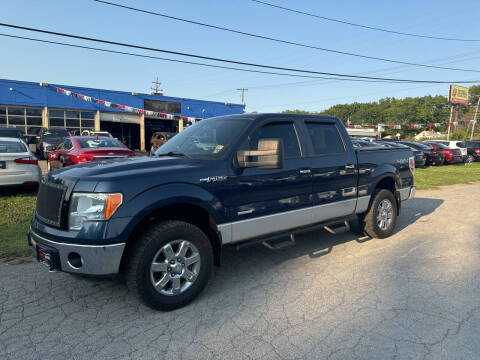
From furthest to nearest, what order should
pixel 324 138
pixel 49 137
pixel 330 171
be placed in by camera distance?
pixel 49 137 → pixel 324 138 → pixel 330 171

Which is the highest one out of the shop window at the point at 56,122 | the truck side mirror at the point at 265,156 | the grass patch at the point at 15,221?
the shop window at the point at 56,122

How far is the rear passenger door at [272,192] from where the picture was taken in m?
3.82

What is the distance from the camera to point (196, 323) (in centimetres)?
315

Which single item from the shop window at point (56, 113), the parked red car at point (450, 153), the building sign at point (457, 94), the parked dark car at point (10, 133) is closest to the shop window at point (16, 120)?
the shop window at point (56, 113)

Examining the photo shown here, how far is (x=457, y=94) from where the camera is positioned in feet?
157

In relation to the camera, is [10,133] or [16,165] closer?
[16,165]

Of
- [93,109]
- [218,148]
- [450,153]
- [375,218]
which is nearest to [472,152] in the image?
[450,153]

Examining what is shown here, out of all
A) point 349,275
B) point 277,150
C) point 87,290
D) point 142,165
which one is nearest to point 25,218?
point 87,290

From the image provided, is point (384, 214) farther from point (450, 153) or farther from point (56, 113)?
point (56, 113)

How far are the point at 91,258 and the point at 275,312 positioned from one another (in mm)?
1755

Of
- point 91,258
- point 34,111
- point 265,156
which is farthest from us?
point 34,111

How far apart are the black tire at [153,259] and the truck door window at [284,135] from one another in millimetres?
1357

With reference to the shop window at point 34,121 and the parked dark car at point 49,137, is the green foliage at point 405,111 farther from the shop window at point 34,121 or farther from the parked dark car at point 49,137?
the parked dark car at point 49,137

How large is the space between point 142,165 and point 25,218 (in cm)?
441
